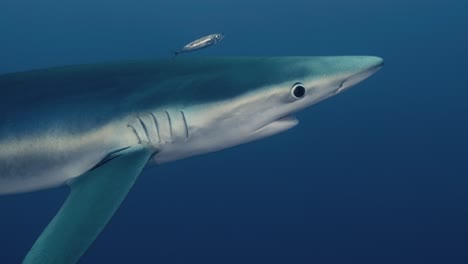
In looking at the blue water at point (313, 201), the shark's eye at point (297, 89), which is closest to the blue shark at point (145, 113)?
the shark's eye at point (297, 89)

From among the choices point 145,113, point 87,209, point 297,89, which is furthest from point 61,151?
point 297,89

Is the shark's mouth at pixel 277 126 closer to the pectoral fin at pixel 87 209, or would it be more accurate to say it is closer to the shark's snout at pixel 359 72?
the shark's snout at pixel 359 72

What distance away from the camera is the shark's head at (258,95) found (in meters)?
2.53

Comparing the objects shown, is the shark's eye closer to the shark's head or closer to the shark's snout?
the shark's head

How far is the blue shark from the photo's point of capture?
100 inches

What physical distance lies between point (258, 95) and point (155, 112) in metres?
0.57

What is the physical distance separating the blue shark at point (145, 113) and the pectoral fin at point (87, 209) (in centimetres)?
1

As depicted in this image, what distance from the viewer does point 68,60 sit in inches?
1647

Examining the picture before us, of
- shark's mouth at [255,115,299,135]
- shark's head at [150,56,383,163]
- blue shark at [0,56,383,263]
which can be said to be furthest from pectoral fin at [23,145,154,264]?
shark's mouth at [255,115,299,135]

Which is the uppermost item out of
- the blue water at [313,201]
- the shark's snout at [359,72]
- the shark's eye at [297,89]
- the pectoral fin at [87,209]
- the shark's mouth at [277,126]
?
the blue water at [313,201]

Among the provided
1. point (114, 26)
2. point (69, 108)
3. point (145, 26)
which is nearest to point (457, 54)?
point (145, 26)

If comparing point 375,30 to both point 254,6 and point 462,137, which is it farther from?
point 462,137

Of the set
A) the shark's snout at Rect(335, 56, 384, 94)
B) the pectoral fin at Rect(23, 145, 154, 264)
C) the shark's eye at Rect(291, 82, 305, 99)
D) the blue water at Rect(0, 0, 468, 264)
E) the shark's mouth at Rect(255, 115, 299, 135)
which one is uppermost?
the blue water at Rect(0, 0, 468, 264)

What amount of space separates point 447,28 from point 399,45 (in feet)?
23.1
